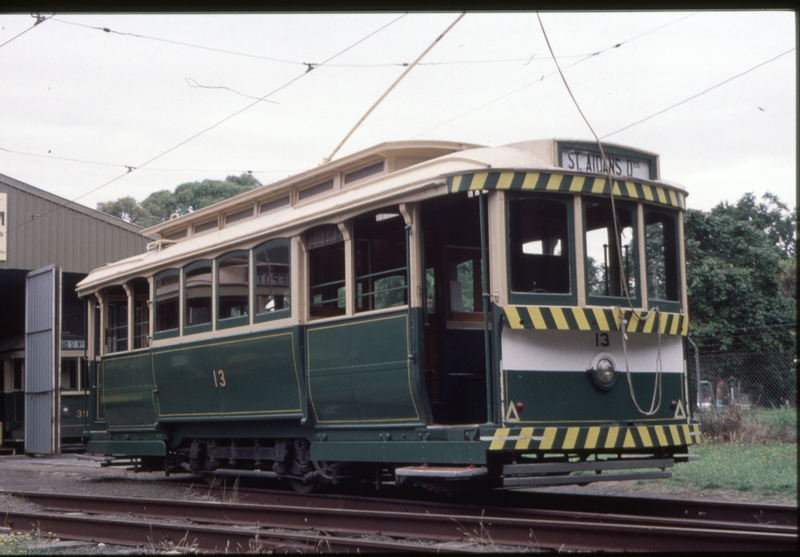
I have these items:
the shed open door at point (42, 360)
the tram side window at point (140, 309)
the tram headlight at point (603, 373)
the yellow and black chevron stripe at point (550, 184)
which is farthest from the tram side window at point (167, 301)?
the shed open door at point (42, 360)

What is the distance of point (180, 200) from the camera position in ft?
156

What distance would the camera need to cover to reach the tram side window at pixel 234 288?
1053cm

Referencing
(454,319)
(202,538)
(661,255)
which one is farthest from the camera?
(454,319)

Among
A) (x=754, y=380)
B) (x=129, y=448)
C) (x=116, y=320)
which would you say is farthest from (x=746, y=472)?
(x=754, y=380)

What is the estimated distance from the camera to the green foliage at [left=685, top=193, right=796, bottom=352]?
26.8m

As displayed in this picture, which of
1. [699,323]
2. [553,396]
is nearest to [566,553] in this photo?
[553,396]

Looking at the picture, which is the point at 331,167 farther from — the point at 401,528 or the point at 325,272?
the point at 401,528

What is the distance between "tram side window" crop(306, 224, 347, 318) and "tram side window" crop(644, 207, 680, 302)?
2.98 m

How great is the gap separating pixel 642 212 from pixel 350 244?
2.78 meters

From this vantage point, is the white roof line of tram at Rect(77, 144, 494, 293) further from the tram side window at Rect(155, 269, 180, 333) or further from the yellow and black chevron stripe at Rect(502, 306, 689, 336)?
the yellow and black chevron stripe at Rect(502, 306, 689, 336)

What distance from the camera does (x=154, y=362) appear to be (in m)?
12.5

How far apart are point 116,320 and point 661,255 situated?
8758mm

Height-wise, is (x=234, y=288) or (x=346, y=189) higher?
(x=346, y=189)

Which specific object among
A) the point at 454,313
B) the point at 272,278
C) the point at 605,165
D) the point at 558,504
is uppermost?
the point at 605,165
